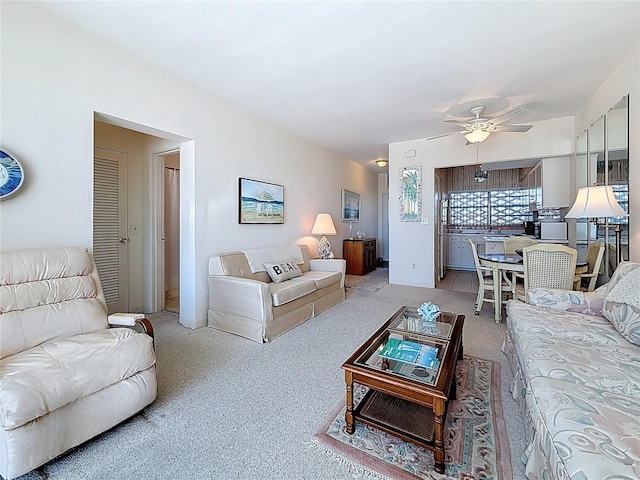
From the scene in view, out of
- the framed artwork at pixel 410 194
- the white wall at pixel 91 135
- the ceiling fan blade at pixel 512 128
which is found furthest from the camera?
the framed artwork at pixel 410 194

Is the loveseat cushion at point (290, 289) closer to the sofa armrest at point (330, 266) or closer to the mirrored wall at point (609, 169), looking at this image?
the sofa armrest at point (330, 266)

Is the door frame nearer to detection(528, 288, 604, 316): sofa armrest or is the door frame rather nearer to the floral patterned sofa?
the floral patterned sofa

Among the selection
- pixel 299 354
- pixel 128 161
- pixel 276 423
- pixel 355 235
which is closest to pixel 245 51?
pixel 128 161

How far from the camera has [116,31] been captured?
231 cm

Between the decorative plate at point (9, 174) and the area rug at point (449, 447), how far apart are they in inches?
97.2

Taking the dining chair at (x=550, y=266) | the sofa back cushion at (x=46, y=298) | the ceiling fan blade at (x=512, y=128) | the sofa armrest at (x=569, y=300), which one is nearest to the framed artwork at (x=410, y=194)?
the ceiling fan blade at (x=512, y=128)

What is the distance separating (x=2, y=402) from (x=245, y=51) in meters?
2.78

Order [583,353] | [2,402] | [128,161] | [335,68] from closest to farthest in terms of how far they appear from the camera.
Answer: [2,402], [583,353], [335,68], [128,161]

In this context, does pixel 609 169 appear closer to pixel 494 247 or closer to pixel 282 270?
pixel 494 247

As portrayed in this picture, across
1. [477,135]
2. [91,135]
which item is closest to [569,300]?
[477,135]

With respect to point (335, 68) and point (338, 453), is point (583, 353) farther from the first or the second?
point (335, 68)

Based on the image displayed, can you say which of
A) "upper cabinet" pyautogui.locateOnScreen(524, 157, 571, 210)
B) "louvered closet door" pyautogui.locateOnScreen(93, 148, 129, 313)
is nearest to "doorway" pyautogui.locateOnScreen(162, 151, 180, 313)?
"louvered closet door" pyautogui.locateOnScreen(93, 148, 129, 313)

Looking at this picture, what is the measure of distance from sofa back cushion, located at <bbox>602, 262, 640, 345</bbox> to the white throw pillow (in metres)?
2.92

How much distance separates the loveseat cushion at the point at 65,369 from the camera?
122cm
